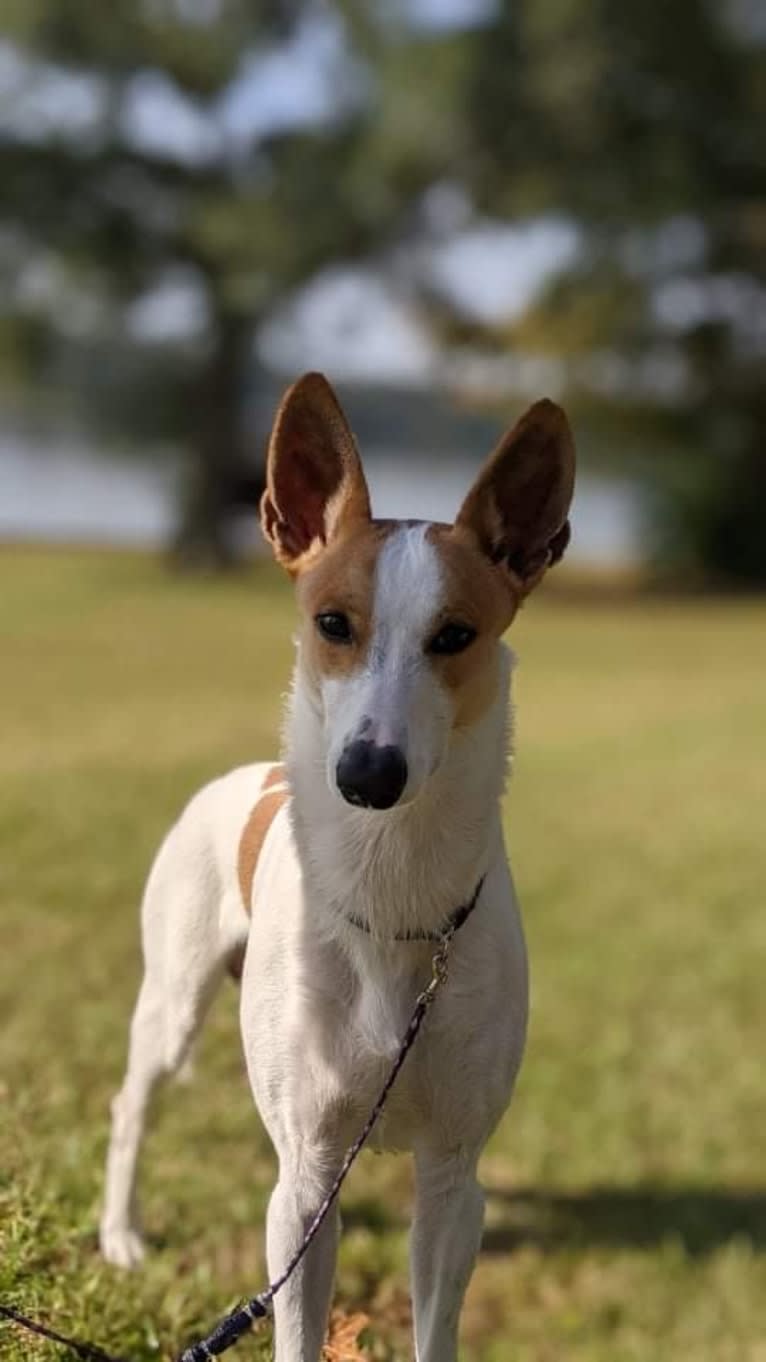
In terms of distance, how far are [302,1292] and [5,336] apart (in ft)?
77.4

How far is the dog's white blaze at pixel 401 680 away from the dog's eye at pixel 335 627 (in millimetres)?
50

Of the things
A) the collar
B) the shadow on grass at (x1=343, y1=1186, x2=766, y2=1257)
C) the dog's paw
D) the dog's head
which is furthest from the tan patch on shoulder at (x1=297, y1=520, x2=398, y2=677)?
the shadow on grass at (x1=343, y1=1186, x2=766, y2=1257)

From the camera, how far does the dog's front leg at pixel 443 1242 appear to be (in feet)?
8.45

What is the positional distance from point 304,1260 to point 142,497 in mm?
34277

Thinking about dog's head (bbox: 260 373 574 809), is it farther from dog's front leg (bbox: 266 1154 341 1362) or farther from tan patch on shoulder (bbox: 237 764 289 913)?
dog's front leg (bbox: 266 1154 341 1362)

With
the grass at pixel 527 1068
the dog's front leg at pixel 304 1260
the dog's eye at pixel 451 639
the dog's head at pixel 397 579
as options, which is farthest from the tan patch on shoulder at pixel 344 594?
the grass at pixel 527 1068

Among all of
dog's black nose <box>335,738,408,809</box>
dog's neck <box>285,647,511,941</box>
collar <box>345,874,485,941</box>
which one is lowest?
collar <box>345,874,485,941</box>

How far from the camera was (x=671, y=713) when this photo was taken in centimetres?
1422

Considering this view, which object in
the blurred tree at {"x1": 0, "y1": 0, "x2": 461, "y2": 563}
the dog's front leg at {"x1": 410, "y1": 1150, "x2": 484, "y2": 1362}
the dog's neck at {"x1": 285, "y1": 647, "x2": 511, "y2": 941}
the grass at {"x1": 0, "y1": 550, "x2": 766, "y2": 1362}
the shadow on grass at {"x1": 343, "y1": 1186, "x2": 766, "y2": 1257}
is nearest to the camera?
the dog's neck at {"x1": 285, "y1": 647, "x2": 511, "y2": 941}

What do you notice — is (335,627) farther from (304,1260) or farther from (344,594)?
(304,1260)

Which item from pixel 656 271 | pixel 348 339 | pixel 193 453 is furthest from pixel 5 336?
pixel 656 271

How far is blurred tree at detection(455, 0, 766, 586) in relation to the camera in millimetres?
22750

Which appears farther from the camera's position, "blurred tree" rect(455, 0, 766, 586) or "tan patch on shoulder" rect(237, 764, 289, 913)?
"blurred tree" rect(455, 0, 766, 586)

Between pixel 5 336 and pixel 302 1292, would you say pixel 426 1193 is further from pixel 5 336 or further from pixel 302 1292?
pixel 5 336
